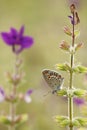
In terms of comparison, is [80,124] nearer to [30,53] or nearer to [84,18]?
[30,53]

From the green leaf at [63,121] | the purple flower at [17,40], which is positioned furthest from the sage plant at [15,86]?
the green leaf at [63,121]

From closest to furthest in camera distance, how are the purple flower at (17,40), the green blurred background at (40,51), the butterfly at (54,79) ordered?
the butterfly at (54,79)
the purple flower at (17,40)
the green blurred background at (40,51)

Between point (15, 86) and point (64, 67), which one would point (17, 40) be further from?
point (64, 67)

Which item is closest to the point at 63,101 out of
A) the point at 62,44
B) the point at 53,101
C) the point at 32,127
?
the point at 53,101

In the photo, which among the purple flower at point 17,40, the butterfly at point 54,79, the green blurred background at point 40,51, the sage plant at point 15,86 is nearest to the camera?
the butterfly at point 54,79

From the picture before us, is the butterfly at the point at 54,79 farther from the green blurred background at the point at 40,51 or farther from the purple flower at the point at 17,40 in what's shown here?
the green blurred background at the point at 40,51
